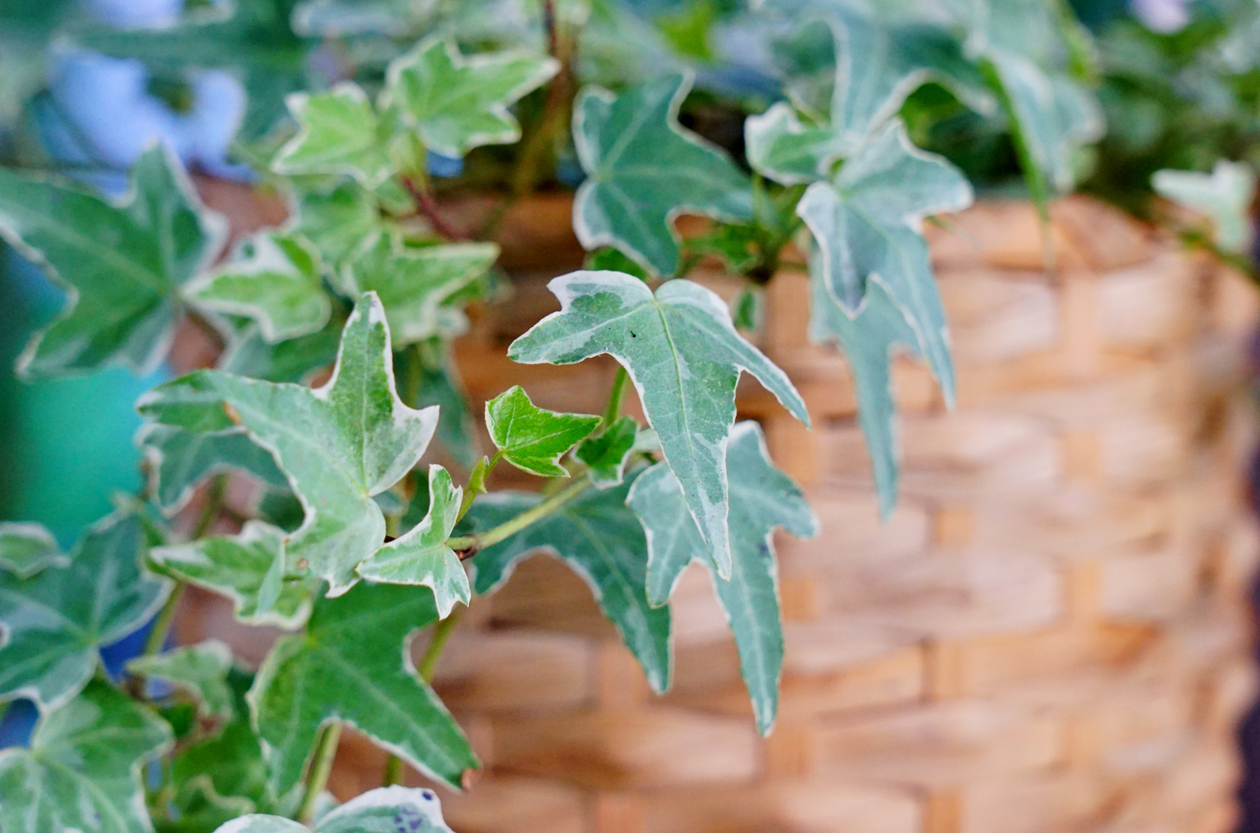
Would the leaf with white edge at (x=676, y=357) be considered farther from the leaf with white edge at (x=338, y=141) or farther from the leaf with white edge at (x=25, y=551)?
the leaf with white edge at (x=25, y=551)

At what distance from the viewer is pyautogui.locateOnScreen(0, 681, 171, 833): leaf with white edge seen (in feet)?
0.82

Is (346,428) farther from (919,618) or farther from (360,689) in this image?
(919,618)

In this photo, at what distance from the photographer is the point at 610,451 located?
21 cm

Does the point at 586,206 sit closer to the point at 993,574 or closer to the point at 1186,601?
the point at 993,574

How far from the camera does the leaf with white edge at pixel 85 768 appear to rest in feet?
0.82

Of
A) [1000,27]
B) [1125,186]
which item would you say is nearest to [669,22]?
[1000,27]

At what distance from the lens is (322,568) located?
19cm

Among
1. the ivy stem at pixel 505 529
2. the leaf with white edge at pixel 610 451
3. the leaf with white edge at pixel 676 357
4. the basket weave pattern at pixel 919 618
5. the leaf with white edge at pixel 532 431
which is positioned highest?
the leaf with white edge at pixel 676 357

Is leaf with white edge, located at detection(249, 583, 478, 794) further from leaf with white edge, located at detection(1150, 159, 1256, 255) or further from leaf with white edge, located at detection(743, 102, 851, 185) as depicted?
leaf with white edge, located at detection(1150, 159, 1256, 255)

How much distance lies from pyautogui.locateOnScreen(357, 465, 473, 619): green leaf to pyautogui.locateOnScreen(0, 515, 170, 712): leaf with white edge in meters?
Answer: 0.17

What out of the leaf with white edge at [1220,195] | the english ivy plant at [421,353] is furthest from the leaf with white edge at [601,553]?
the leaf with white edge at [1220,195]

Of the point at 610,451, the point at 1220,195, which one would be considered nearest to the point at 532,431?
the point at 610,451

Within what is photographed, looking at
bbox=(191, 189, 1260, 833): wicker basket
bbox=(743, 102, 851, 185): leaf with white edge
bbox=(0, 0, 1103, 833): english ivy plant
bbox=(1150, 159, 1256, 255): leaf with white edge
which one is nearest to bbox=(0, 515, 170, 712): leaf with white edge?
bbox=(0, 0, 1103, 833): english ivy plant

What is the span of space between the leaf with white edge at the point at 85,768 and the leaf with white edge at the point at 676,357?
19 cm
